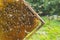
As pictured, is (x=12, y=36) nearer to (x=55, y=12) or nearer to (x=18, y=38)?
(x=18, y=38)

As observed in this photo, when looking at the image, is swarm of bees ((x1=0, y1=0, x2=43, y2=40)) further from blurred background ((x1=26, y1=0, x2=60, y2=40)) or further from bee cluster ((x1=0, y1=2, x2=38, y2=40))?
blurred background ((x1=26, y1=0, x2=60, y2=40))

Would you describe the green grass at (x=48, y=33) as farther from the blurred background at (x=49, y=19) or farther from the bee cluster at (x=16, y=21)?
the bee cluster at (x=16, y=21)

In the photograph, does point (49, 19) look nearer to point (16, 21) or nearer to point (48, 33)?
point (48, 33)

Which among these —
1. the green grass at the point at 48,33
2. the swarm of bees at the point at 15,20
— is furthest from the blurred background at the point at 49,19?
the swarm of bees at the point at 15,20

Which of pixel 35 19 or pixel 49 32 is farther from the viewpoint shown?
Result: pixel 49 32

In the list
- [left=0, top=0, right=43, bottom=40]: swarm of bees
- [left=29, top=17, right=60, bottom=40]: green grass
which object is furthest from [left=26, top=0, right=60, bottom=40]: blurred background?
[left=0, top=0, right=43, bottom=40]: swarm of bees

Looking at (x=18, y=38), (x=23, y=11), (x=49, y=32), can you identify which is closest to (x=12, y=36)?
(x=18, y=38)

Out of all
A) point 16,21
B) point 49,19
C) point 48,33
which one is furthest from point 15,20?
point 49,19
